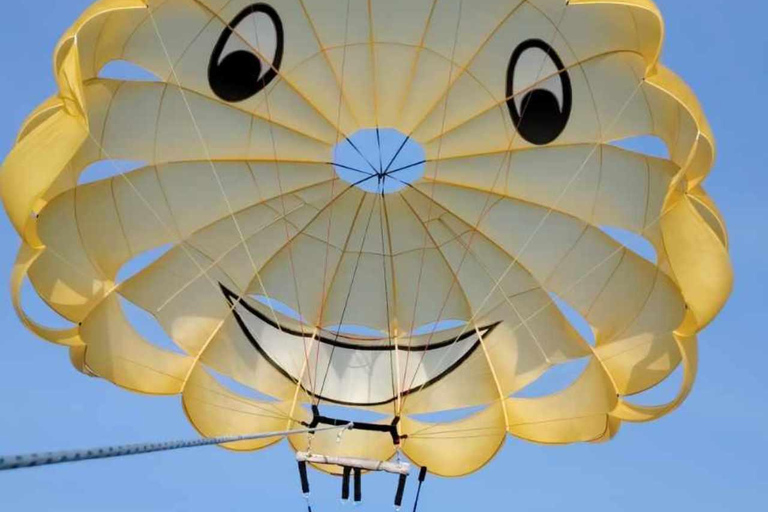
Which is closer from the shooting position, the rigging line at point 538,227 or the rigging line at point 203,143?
the rigging line at point 203,143

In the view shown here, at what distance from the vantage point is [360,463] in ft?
47.0

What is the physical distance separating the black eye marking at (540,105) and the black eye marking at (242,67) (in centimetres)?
274

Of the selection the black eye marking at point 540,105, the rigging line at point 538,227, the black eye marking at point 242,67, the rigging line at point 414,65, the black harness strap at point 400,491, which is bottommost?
the black harness strap at point 400,491

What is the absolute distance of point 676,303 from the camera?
46.5 ft

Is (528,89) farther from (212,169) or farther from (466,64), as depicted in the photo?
(212,169)

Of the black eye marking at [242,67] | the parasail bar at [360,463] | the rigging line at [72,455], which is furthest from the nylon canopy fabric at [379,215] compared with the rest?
the rigging line at [72,455]

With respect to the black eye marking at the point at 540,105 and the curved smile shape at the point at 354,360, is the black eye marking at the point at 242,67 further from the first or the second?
the curved smile shape at the point at 354,360

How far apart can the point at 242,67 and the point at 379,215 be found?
290cm

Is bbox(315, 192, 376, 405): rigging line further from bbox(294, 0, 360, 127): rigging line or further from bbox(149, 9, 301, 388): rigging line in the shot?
bbox(294, 0, 360, 127): rigging line

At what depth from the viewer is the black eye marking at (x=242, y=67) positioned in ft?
45.0

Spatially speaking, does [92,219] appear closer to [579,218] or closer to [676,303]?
[579,218]

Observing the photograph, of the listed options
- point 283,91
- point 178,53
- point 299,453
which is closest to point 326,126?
point 283,91

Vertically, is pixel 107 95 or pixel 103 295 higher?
pixel 107 95

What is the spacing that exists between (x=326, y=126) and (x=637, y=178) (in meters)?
3.83
